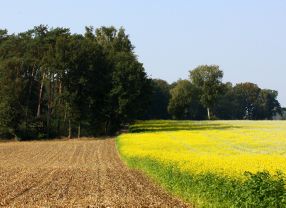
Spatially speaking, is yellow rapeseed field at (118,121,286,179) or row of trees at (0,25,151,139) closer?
yellow rapeseed field at (118,121,286,179)

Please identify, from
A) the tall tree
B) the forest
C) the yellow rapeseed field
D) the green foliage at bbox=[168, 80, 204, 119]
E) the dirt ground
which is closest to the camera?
the dirt ground

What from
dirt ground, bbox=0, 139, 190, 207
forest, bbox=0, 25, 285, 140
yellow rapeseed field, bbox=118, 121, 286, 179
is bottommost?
dirt ground, bbox=0, 139, 190, 207

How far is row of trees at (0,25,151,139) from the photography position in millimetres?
78188

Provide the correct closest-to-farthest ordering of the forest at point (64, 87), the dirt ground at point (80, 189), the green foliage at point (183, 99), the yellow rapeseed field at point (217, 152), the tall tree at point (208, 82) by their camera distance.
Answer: the dirt ground at point (80, 189)
the yellow rapeseed field at point (217, 152)
the forest at point (64, 87)
the tall tree at point (208, 82)
the green foliage at point (183, 99)

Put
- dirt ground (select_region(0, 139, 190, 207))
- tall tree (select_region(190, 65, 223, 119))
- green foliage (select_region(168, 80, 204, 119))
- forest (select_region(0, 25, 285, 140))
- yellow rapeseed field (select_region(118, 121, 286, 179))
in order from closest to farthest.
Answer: dirt ground (select_region(0, 139, 190, 207)) → yellow rapeseed field (select_region(118, 121, 286, 179)) → forest (select_region(0, 25, 285, 140)) → tall tree (select_region(190, 65, 223, 119)) → green foliage (select_region(168, 80, 204, 119))

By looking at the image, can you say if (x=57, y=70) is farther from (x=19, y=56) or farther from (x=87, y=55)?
(x=19, y=56)

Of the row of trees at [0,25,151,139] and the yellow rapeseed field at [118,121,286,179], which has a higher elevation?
the row of trees at [0,25,151,139]

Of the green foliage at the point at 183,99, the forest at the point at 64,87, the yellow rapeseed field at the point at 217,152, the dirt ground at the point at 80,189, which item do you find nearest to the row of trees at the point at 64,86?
the forest at the point at 64,87

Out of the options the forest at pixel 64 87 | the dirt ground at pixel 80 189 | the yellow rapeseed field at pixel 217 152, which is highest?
the forest at pixel 64 87

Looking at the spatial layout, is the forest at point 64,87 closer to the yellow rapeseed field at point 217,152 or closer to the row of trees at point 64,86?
the row of trees at point 64,86

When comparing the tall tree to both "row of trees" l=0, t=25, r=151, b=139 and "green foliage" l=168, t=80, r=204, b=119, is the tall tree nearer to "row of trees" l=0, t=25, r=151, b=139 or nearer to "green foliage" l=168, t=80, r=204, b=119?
"green foliage" l=168, t=80, r=204, b=119

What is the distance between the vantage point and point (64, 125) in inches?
3388

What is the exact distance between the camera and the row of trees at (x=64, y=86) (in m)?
78.2

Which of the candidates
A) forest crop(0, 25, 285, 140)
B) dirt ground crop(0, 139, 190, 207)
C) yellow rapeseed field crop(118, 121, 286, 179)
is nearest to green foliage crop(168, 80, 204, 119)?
forest crop(0, 25, 285, 140)
